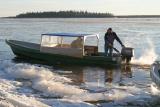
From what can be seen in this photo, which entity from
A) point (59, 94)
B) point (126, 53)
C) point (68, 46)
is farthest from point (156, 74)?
point (68, 46)

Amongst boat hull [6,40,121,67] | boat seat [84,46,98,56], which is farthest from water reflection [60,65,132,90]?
boat seat [84,46,98,56]

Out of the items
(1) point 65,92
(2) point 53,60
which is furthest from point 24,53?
(1) point 65,92

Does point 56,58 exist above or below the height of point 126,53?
below

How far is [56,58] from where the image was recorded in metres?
24.5

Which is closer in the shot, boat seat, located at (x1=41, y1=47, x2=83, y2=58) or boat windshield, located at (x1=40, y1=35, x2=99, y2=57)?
boat seat, located at (x1=41, y1=47, x2=83, y2=58)

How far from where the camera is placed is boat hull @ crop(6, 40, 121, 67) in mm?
22844

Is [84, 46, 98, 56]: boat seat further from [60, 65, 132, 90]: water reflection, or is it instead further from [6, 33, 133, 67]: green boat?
[60, 65, 132, 90]: water reflection

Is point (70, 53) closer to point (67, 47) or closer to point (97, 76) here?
point (67, 47)

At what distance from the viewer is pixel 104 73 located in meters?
21.1

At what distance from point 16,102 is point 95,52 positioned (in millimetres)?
13632

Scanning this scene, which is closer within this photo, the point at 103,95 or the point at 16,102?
the point at 16,102

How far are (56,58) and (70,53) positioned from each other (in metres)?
0.96

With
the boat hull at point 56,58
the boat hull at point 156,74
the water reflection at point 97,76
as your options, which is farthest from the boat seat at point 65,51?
the boat hull at point 156,74

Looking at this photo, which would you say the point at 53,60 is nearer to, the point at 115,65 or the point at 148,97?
the point at 115,65
